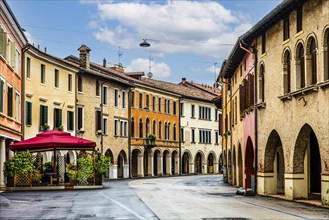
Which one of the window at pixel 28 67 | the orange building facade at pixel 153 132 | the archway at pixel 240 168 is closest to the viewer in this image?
the archway at pixel 240 168

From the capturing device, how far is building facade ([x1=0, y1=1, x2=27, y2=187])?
3328cm

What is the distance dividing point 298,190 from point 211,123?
64.0 m

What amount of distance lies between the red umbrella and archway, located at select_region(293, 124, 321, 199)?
13.7 metres

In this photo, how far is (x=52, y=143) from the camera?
118 ft

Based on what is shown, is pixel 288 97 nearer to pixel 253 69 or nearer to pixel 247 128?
pixel 253 69

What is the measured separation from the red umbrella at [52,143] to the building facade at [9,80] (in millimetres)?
1000

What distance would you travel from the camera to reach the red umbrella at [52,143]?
35656 mm

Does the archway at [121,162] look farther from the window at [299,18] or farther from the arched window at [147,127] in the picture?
the window at [299,18]

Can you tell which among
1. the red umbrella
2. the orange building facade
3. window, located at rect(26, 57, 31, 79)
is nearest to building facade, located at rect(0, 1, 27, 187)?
the red umbrella

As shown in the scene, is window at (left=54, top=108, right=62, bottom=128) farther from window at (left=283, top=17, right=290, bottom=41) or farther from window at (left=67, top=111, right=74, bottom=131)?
window at (left=283, top=17, right=290, bottom=41)

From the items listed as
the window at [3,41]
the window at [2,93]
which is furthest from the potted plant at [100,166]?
the window at [3,41]

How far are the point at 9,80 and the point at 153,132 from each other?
130 feet

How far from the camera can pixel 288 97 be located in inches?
1012

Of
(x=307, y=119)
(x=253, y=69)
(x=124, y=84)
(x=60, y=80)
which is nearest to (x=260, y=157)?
(x=253, y=69)
